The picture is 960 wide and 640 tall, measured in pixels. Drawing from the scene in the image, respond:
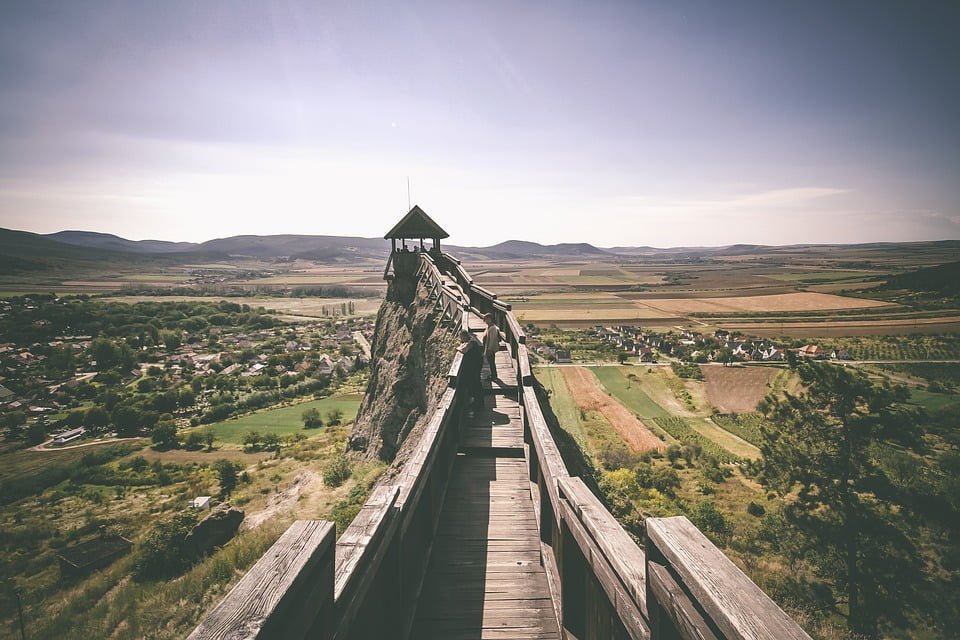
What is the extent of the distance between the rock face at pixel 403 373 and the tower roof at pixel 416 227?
2308 mm

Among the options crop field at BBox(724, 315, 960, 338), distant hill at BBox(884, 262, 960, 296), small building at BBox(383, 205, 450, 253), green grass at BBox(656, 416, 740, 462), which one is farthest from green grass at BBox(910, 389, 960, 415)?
distant hill at BBox(884, 262, 960, 296)

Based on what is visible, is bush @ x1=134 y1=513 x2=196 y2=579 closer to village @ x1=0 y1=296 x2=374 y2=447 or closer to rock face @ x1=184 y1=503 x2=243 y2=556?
rock face @ x1=184 y1=503 x2=243 y2=556

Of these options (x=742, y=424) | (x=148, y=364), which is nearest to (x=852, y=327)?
(x=742, y=424)

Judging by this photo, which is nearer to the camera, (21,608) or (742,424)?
(21,608)

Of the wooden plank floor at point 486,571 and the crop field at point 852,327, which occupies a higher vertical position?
the wooden plank floor at point 486,571

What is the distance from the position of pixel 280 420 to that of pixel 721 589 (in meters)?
55.4

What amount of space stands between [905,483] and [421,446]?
35.9 metres

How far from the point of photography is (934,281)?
292 feet

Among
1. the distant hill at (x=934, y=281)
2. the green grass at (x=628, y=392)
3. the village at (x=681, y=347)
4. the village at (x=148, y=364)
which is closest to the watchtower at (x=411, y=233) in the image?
the green grass at (x=628, y=392)

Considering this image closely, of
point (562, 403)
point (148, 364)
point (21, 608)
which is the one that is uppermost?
point (562, 403)

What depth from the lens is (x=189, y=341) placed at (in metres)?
114

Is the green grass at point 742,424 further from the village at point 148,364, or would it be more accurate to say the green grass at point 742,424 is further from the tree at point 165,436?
the tree at point 165,436

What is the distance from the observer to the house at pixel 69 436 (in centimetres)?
5309

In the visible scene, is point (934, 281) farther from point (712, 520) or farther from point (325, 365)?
point (325, 365)
